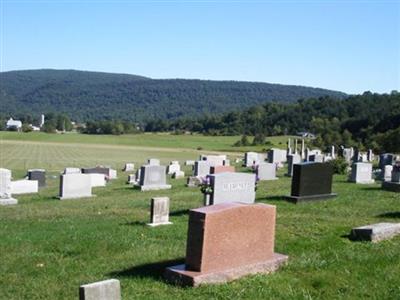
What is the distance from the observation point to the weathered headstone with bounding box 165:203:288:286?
673 centimetres

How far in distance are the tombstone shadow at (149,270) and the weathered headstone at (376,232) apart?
2795mm

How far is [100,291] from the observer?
4801mm

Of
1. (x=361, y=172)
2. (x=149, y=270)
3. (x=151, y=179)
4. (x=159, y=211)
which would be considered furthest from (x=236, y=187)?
(x=151, y=179)

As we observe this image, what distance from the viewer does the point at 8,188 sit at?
65.7 feet

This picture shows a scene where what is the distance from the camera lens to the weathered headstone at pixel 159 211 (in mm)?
11477

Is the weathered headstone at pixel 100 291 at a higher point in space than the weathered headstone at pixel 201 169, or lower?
higher

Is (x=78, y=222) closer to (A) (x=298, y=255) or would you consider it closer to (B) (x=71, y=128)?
(A) (x=298, y=255)

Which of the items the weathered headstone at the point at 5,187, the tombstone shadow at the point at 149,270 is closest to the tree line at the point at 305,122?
the weathered headstone at the point at 5,187

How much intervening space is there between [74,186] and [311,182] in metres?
9.97

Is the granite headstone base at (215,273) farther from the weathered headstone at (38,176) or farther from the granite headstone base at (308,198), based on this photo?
the weathered headstone at (38,176)

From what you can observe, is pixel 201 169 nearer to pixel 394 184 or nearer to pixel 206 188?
pixel 394 184

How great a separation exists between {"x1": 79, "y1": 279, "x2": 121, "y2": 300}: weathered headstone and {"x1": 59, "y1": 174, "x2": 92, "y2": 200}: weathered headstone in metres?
16.6

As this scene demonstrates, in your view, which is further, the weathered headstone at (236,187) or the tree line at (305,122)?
the tree line at (305,122)

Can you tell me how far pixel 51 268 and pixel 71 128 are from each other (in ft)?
495
